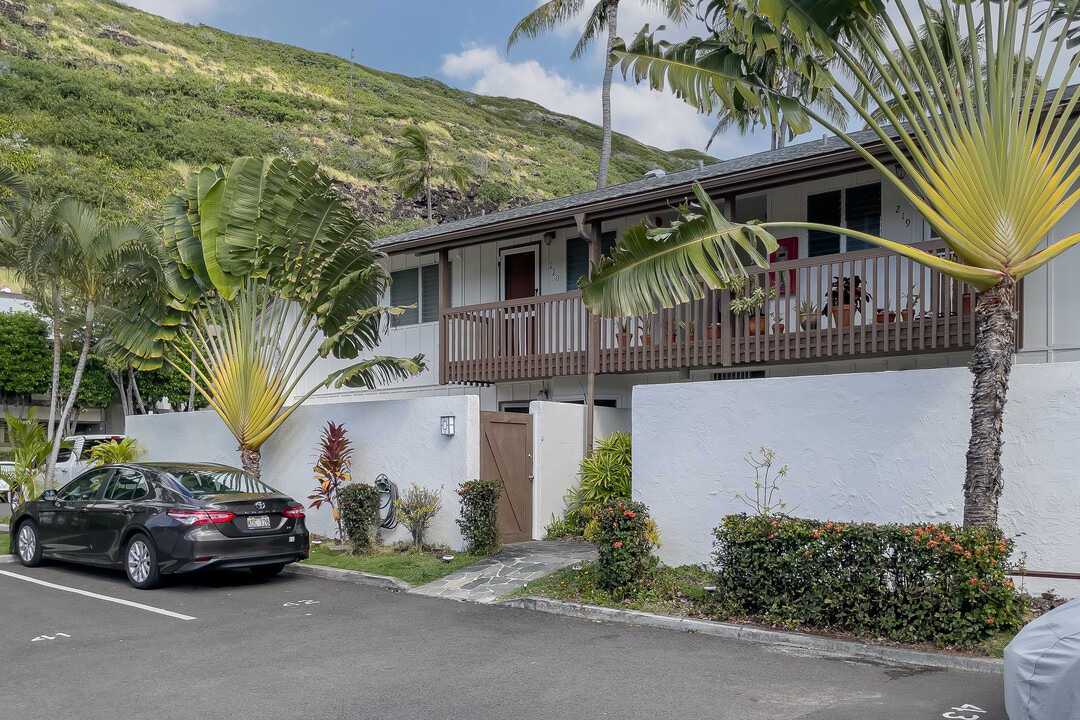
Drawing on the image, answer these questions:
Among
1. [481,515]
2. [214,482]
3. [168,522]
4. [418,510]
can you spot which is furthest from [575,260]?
[168,522]

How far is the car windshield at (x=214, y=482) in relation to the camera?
452 inches

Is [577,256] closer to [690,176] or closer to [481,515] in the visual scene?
[690,176]

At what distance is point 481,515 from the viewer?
12633 millimetres

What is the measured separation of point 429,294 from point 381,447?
5986 mm

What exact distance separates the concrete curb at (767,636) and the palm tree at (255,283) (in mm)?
6786

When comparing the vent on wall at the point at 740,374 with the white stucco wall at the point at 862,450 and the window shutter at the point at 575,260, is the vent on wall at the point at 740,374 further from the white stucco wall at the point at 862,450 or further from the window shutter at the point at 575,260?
the white stucco wall at the point at 862,450

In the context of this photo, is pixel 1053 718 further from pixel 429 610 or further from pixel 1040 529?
pixel 429 610

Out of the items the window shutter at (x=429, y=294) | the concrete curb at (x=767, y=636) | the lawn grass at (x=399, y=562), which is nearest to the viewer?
the concrete curb at (x=767, y=636)

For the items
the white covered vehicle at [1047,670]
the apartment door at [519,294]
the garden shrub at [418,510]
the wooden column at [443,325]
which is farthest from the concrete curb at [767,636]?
the wooden column at [443,325]

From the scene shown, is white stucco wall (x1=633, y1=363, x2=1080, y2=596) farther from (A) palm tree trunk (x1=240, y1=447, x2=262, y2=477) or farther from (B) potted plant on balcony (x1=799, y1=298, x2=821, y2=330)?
(A) palm tree trunk (x1=240, y1=447, x2=262, y2=477)

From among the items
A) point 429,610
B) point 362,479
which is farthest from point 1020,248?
point 362,479

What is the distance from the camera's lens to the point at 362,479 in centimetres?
1464

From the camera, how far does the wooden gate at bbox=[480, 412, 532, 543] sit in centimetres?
1344

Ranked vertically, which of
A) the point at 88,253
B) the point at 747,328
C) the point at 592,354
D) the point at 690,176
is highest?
the point at 690,176
